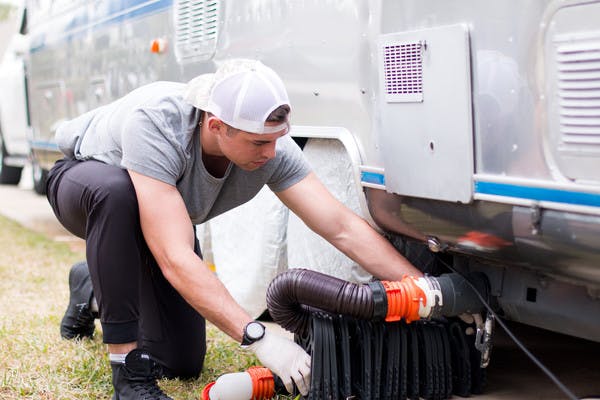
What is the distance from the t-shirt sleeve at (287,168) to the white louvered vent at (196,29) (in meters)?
1.04

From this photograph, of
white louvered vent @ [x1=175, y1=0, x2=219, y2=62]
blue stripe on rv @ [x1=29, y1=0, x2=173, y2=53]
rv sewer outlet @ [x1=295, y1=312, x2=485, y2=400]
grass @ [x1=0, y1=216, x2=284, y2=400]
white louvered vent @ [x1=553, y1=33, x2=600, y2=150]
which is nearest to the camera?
white louvered vent @ [x1=553, y1=33, x2=600, y2=150]

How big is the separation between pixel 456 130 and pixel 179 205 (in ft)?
2.75

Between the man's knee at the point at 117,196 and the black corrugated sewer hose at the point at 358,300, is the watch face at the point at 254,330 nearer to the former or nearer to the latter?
the black corrugated sewer hose at the point at 358,300

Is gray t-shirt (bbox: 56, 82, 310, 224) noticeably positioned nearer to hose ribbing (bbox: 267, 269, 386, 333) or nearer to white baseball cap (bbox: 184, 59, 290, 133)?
white baseball cap (bbox: 184, 59, 290, 133)

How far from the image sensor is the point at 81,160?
2.96m

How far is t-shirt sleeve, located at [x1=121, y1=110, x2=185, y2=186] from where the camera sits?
2.54 meters

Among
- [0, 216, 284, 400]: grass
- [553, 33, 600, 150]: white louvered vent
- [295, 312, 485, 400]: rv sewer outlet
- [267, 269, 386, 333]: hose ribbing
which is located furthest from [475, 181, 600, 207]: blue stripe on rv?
[0, 216, 284, 400]: grass

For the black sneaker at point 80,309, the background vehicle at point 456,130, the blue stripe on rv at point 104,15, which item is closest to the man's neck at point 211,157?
the background vehicle at point 456,130

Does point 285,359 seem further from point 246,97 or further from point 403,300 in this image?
point 246,97

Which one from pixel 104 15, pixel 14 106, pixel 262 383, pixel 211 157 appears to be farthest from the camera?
pixel 14 106

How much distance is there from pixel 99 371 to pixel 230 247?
1007mm

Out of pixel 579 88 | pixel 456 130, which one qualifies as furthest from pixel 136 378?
pixel 579 88

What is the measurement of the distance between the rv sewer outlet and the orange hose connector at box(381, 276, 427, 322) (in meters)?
0.11

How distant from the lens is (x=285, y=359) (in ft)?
8.12
